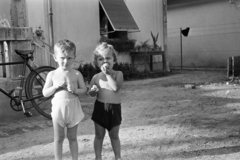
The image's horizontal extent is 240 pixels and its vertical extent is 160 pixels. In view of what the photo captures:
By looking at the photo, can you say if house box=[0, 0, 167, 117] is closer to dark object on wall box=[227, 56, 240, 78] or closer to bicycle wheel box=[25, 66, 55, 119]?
bicycle wheel box=[25, 66, 55, 119]

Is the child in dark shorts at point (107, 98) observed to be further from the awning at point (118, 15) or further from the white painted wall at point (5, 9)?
the awning at point (118, 15)

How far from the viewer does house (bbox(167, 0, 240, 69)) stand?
1450 centimetres

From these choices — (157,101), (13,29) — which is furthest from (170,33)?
(13,29)

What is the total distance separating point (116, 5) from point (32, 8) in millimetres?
3029

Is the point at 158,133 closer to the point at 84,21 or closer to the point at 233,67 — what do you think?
the point at 233,67

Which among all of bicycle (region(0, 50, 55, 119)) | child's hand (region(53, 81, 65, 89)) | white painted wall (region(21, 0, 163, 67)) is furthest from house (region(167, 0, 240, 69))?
child's hand (region(53, 81, 65, 89))

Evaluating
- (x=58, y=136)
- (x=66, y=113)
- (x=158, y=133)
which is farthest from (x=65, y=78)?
(x=158, y=133)

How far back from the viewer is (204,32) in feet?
50.7

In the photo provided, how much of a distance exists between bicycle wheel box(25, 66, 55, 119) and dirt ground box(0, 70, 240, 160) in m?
0.23

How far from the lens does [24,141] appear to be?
3760 millimetres

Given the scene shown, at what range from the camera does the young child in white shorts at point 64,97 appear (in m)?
2.72

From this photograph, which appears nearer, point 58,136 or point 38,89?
point 58,136

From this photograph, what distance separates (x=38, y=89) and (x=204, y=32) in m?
11.8

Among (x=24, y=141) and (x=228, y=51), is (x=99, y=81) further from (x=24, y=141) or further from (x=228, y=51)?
(x=228, y=51)
